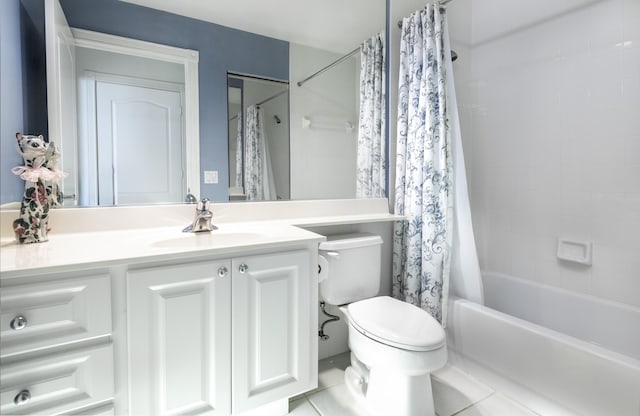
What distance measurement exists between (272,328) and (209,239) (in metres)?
0.44

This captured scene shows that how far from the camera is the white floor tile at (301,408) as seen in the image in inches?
57.5

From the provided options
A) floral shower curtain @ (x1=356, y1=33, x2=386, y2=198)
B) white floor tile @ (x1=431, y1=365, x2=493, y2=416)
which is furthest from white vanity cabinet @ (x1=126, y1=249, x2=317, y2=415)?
floral shower curtain @ (x1=356, y1=33, x2=386, y2=198)

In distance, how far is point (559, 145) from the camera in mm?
1979

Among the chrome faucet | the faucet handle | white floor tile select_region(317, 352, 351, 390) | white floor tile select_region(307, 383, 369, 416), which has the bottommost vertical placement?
white floor tile select_region(307, 383, 369, 416)

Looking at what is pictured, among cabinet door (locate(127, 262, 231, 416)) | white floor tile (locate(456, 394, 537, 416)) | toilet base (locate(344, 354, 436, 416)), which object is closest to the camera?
cabinet door (locate(127, 262, 231, 416))

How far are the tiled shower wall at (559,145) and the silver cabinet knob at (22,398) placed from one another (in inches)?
102

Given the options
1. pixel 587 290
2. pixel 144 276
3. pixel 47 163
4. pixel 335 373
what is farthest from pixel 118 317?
pixel 587 290

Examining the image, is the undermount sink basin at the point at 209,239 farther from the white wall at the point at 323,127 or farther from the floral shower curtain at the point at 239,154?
the white wall at the point at 323,127

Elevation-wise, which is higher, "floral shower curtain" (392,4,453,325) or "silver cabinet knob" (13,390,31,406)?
"floral shower curtain" (392,4,453,325)

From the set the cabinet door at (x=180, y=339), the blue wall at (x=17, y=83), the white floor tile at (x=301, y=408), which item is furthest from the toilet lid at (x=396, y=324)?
the blue wall at (x=17, y=83)

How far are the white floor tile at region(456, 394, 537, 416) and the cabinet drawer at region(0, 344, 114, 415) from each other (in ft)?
4.88

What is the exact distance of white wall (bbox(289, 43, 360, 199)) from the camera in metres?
1.84

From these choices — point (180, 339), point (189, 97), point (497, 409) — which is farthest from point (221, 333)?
point (497, 409)

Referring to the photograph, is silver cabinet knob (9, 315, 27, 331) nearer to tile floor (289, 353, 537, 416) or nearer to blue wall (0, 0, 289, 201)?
blue wall (0, 0, 289, 201)
